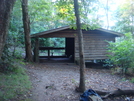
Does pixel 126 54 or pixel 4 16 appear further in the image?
pixel 126 54

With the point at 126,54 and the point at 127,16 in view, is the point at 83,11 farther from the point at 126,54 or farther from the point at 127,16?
the point at 127,16

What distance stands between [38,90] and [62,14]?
3.54 meters

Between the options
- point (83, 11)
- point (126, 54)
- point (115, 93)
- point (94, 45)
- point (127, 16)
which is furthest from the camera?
point (127, 16)

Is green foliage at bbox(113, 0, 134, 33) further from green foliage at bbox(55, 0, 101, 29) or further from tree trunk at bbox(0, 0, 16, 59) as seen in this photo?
tree trunk at bbox(0, 0, 16, 59)

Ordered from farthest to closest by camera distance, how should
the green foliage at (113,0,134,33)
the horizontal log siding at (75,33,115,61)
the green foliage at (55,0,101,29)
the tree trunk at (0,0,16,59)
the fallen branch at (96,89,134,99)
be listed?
the green foliage at (113,0,134,33)
the horizontal log siding at (75,33,115,61)
the green foliage at (55,0,101,29)
the fallen branch at (96,89,134,99)
the tree trunk at (0,0,16,59)

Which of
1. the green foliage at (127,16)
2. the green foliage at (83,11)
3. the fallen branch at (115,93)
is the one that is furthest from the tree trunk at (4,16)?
the green foliage at (127,16)

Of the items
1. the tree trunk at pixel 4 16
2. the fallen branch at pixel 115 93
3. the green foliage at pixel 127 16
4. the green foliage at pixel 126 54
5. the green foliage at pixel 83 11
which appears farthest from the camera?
the green foliage at pixel 127 16

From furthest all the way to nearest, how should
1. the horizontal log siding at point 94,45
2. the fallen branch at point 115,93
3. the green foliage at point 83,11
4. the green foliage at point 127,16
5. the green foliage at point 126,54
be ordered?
the green foliage at point 127,16 < the horizontal log siding at point 94,45 < the green foliage at point 126,54 < the green foliage at point 83,11 < the fallen branch at point 115,93

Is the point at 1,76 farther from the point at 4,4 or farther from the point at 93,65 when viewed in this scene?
the point at 93,65

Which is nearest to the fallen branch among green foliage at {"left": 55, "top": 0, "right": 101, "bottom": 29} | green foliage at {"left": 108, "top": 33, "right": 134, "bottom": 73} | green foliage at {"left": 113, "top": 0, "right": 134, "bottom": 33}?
green foliage at {"left": 55, "top": 0, "right": 101, "bottom": 29}

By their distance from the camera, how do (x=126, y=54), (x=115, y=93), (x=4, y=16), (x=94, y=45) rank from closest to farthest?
(x=4, y=16)
(x=115, y=93)
(x=126, y=54)
(x=94, y=45)

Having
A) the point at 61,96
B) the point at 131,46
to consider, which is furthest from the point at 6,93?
the point at 131,46

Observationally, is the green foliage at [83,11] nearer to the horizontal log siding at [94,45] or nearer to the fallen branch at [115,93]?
the fallen branch at [115,93]

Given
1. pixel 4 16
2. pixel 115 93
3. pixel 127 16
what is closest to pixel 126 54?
pixel 115 93
